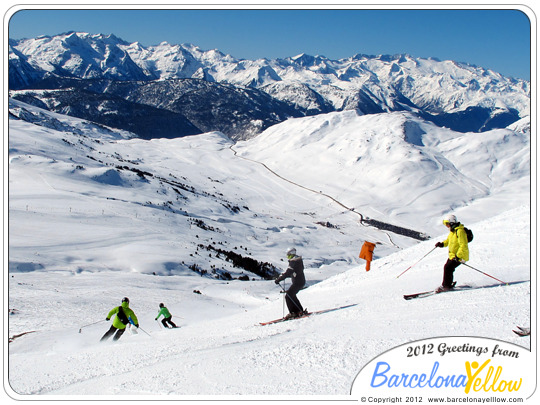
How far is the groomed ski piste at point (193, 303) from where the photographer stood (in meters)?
6.96

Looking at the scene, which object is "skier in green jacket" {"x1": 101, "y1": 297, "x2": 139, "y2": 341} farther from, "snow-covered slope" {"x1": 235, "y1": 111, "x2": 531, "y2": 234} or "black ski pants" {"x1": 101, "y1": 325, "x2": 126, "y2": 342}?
"snow-covered slope" {"x1": 235, "y1": 111, "x2": 531, "y2": 234}

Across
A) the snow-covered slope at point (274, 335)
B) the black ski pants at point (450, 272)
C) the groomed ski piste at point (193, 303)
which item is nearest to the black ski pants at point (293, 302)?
the groomed ski piste at point (193, 303)

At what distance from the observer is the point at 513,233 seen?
14180 millimetres

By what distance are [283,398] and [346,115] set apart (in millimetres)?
136147

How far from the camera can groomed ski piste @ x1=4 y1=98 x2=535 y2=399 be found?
6957 millimetres

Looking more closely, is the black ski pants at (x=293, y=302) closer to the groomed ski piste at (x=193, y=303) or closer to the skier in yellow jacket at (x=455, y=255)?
the groomed ski piste at (x=193, y=303)

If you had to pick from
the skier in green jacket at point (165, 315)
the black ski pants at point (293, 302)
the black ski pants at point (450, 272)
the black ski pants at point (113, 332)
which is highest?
the black ski pants at point (450, 272)

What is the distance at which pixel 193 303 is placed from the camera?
1747 cm

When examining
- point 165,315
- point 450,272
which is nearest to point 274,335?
point 450,272

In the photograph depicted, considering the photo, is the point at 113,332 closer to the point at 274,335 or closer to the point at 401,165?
the point at 274,335

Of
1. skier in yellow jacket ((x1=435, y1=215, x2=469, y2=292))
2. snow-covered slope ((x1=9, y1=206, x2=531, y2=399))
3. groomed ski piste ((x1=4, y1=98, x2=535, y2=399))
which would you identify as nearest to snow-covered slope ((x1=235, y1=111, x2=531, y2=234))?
groomed ski piste ((x1=4, y1=98, x2=535, y2=399))

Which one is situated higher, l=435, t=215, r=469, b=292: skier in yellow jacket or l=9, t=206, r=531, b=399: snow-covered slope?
l=435, t=215, r=469, b=292: skier in yellow jacket

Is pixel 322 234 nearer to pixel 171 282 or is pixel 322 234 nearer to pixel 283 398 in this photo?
pixel 171 282
